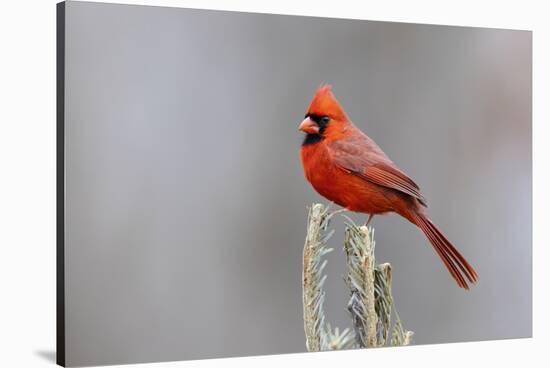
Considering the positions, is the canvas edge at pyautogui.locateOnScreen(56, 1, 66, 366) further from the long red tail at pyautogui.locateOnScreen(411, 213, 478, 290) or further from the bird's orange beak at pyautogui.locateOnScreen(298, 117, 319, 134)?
the long red tail at pyautogui.locateOnScreen(411, 213, 478, 290)

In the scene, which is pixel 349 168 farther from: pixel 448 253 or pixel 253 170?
pixel 448 253

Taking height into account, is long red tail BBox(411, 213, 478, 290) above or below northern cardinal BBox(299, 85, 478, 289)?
below

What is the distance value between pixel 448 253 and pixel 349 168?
97 centimetres

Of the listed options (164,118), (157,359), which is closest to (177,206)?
(164,118)

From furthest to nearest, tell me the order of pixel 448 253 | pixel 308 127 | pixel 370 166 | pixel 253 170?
pixel 448 253
pixel 370 166
pixel 308 127
pixel 253 170

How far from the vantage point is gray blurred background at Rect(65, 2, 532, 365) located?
5.09 m

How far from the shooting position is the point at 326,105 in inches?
224

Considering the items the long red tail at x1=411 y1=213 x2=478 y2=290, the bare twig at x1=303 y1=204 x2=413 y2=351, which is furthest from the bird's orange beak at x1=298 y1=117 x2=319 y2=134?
the long red tail at x1=411 y1=213 x2=478 y2=290

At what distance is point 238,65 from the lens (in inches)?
216

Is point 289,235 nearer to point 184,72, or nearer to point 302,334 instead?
point 302,334

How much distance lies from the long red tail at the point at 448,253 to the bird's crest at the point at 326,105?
83 cm

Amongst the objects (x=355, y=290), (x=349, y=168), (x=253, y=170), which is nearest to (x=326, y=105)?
(x=349, y=168)

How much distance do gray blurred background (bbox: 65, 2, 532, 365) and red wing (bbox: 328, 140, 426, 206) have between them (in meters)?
0.11

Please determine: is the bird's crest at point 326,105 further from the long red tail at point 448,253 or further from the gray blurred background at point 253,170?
the long red tail at point 448,253
